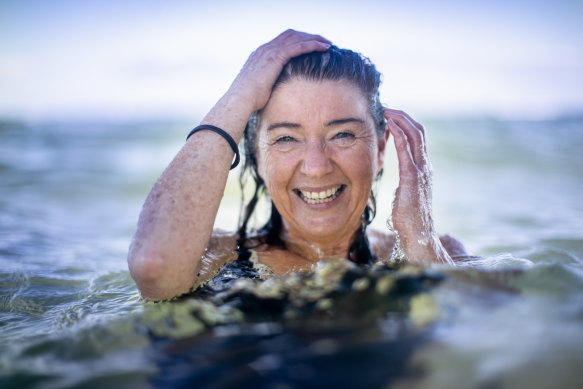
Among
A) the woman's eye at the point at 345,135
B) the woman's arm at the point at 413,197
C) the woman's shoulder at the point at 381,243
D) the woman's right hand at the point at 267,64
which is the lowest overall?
the woman's shoulder at the point at 381,243

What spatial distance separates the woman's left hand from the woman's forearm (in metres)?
1.01

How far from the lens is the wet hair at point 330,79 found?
3.05m

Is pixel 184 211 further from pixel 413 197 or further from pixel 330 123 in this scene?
pixel 413 197

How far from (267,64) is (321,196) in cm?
92

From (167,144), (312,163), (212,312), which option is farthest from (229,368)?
(167,144)

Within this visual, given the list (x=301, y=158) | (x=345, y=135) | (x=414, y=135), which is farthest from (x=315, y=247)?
(x=414, y=135)

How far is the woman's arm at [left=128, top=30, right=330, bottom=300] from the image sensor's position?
99.3 inches

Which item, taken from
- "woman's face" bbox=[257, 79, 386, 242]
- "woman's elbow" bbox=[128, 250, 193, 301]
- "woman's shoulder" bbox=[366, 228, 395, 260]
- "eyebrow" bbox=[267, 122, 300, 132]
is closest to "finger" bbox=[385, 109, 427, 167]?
"woman's face" bbox=[257, 79, 386, 242]

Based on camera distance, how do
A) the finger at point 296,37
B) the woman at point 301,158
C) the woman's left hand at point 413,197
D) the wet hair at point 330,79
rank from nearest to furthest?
1. the woman at point 301,158
2. the woman's left hand at point 413,197
3. the wet hair at point 330,79
4. the finger at point 296,37

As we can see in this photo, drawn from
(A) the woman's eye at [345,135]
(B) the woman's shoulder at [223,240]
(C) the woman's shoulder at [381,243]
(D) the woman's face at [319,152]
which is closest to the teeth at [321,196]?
(D) the woman's face at [319,152]

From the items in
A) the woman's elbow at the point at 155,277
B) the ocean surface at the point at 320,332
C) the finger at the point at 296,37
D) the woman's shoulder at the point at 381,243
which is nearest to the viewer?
the ocean surface at the point at 320,332

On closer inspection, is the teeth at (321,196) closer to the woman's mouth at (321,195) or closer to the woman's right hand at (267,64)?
the woman's mouth at (321,195)

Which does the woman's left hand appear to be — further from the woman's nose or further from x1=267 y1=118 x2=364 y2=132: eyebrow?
the woman's nose

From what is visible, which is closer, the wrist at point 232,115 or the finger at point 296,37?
the wrist at point 232,115
